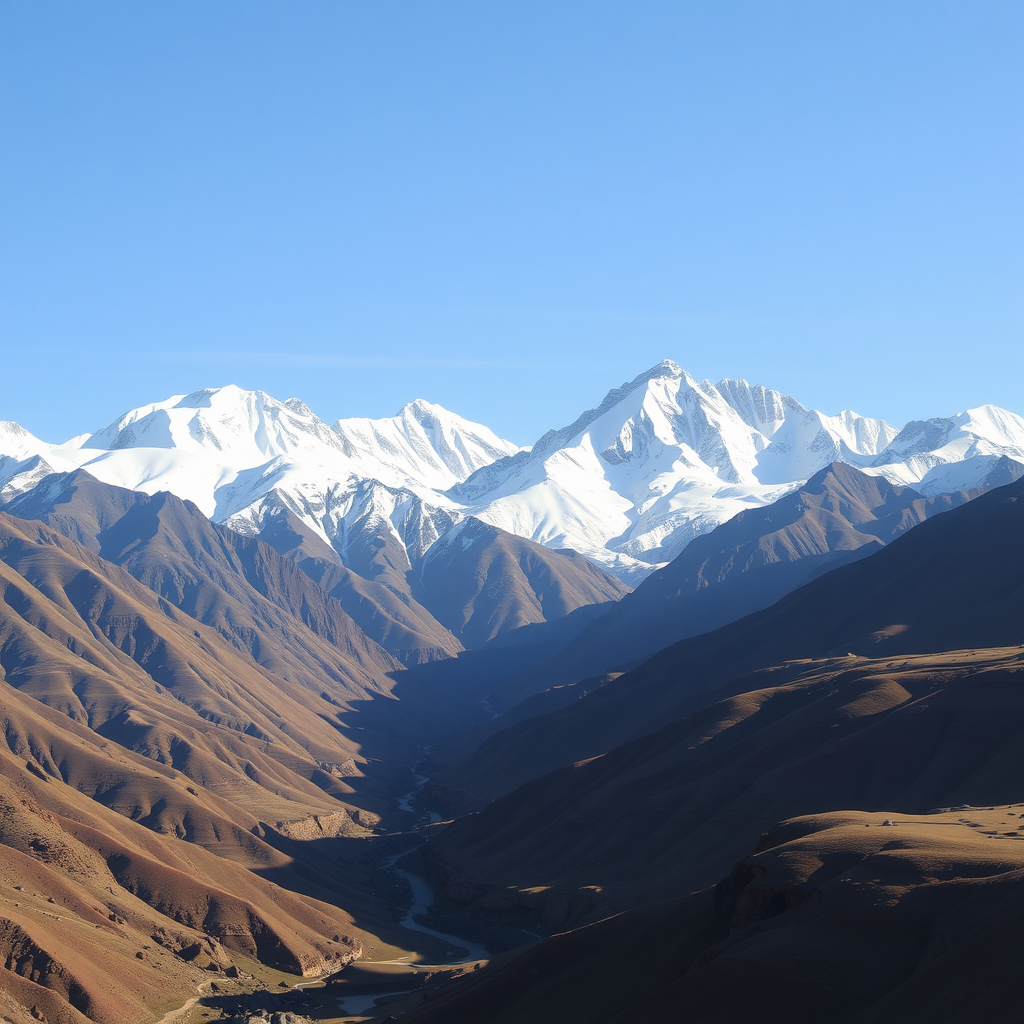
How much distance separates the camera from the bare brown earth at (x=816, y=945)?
60.7 m

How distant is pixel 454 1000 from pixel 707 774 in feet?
251

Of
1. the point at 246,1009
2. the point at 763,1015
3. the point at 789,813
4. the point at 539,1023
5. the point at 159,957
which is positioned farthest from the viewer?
the point at 789,813

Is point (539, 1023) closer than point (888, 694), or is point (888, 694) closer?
point (539, 1023)

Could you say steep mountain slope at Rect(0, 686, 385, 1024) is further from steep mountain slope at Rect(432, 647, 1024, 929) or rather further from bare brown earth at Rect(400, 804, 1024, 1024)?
bare brown earth at Rect(400, 804, 1024, 1024)

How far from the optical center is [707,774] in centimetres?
16350

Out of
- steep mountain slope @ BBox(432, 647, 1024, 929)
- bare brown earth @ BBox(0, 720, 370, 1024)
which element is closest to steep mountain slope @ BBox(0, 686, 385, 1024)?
bare brown earth @ BBox(0, 720, 370, 1024)

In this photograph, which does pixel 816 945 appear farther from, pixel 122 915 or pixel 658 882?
pixel 122 915

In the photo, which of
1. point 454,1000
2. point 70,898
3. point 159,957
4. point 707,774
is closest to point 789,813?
point 707,774

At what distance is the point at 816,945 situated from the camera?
220ft

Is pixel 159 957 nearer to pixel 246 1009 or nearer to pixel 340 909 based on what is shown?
pixel 246 1009

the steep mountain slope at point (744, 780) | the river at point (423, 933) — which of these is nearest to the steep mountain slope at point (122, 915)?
the river at point (423, 933)

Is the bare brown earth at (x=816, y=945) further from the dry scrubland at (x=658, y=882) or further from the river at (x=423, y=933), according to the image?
the river at (x=423, y=933)

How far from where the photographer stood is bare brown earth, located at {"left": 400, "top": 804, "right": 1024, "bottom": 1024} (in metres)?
60.7

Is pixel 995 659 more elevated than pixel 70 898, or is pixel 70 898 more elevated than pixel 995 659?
pixel 70 898
